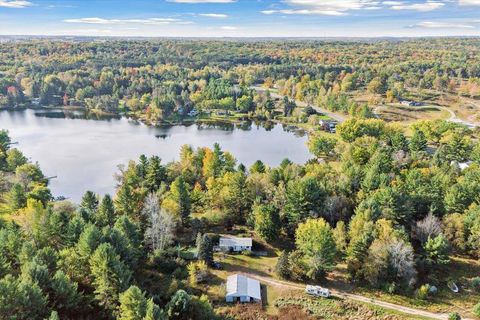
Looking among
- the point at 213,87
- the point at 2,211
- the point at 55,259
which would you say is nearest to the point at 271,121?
the point at 213,87

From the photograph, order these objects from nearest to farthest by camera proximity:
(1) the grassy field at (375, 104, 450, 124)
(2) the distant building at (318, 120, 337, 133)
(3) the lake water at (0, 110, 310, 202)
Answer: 1. (3) the lake water at (0, 110, 310, 202)
2. (2) the distant building at (318, 120, 337, 133)
3. (1) the grassy field at (375, 104, 450, 124)

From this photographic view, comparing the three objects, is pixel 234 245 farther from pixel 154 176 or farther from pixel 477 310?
pixel 477 310

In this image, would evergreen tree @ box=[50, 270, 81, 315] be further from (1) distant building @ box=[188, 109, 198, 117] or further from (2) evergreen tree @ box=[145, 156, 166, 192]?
(1) distant building @ box=[188, 109, 198, 117]

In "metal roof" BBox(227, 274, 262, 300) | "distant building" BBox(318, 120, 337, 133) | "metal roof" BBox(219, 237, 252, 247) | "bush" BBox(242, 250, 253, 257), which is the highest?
"distant building" BBox(318, 120, 337, 133)

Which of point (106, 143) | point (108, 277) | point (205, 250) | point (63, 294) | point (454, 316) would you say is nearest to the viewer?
point (63, 294)

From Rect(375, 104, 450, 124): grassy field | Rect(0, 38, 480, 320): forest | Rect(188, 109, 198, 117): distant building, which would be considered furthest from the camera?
Rect(188, 109, 198, 117): distant building

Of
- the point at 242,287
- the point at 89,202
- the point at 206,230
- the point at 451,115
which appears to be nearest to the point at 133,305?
the point at 242,287

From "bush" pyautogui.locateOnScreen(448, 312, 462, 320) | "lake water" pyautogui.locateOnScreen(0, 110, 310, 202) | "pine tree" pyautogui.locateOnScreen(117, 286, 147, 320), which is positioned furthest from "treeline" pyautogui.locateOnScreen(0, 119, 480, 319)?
"lake water" pyautogui.locateOnScreen(0, 110, 310, 202)
